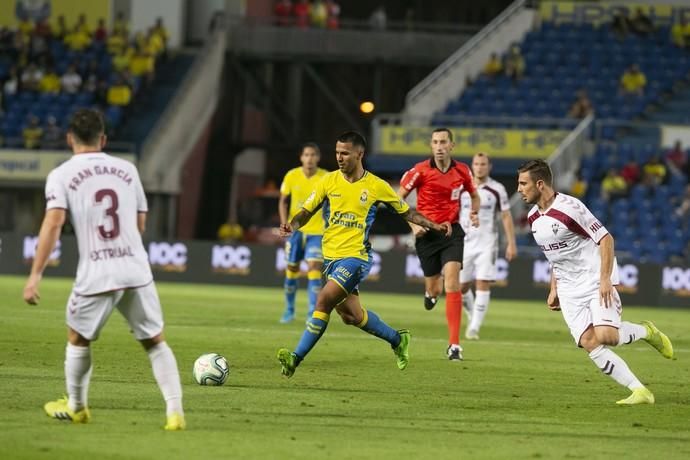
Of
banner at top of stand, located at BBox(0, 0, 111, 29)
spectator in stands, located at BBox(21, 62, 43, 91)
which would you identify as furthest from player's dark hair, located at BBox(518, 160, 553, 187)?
banner at top of stand, located at BBox(0, 0, 111, 29)

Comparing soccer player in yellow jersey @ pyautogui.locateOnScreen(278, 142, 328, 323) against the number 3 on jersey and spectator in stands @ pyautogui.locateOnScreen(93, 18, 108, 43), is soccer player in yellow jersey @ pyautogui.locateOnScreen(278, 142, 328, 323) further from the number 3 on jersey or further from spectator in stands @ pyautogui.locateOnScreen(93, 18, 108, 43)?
spectator in stands @ pyautogui.locateOnScreen(93, 18, 108, 43)

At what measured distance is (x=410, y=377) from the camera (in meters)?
13.3

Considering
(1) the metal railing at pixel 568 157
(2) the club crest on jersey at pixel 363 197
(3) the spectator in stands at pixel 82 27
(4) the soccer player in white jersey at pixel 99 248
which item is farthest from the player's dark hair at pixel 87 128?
(3) the spectator in stands at pixel 82 27

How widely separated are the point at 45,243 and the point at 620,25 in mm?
35533

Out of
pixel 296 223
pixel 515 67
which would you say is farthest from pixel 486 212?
pixel 515 67

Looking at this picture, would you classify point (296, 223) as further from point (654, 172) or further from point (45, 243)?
point (654, 172)

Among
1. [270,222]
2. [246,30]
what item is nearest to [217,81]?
[246,30]

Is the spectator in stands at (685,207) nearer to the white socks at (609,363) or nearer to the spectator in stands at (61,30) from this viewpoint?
the spectator in stands at (61,30)

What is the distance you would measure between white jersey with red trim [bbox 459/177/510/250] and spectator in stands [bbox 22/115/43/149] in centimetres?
2154

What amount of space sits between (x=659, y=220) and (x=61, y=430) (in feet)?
86.3

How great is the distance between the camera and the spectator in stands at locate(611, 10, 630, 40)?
42.2 meters

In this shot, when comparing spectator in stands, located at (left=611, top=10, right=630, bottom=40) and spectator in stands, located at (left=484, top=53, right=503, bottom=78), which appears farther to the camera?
spectator in stands, located at (left=611, top=10, right=630, bottom=40)

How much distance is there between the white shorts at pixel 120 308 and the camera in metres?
8.91

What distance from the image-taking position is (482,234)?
750 inches
